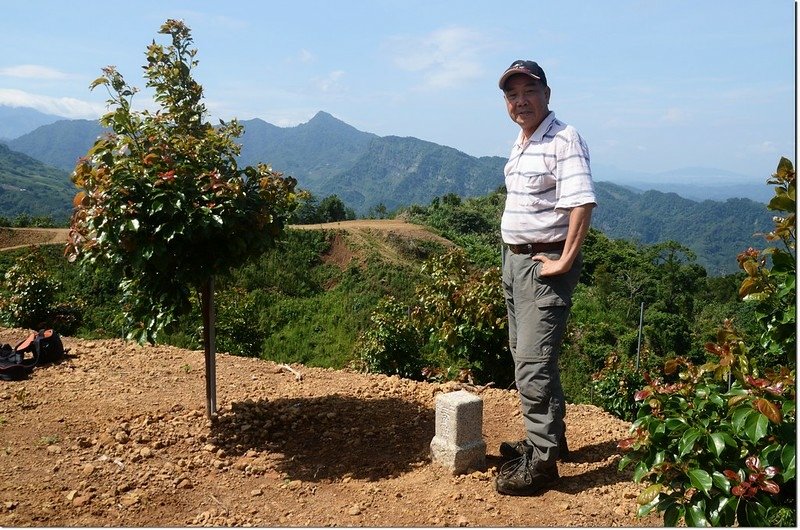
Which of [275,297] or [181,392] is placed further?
[275,297]

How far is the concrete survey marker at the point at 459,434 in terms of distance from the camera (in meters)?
3.49

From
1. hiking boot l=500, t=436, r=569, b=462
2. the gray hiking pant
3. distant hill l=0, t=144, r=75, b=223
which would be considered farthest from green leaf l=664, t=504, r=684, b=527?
distant hill l=0, t=144, r=75, b=223

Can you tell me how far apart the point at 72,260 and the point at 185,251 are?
25.9 inches

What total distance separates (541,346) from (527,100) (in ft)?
4.09

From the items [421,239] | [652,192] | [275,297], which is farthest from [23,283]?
[652,192]

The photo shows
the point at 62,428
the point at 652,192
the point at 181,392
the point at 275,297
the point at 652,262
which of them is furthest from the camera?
the point at 652,192

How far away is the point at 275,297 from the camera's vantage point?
71.4 feet

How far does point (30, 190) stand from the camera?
362ft

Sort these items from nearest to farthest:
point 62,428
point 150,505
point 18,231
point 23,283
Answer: point 150,505
point 62,428
point 23,283
point 18,231

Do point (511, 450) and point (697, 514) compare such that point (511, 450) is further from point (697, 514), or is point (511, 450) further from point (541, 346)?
point (697, 514)

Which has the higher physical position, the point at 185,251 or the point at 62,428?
the point at 185,251

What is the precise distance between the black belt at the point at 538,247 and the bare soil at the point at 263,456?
4.11 feet

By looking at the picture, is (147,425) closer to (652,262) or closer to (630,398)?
(630,398)

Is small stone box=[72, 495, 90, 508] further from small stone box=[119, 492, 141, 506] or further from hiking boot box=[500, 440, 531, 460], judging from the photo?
hiking boot box=[500, 440, 531, 460]
